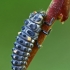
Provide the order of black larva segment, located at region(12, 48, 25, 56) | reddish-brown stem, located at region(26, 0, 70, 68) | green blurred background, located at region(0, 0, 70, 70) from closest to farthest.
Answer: reddish-brown stem, located at region(26, 0, 70, 68) < black larva segment, located at region(12, 48, 25, 56) < green blurred background, located at region(0, 0, 70, 70)

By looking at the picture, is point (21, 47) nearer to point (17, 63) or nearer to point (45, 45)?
point (17, 63)

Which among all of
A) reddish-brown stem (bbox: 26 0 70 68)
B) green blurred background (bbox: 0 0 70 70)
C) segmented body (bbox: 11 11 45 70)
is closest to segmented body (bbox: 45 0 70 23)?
reddish-brown stem (bbox: 26 0 70 68)

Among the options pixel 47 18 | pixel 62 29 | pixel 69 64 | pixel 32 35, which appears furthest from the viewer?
pixel 62 29

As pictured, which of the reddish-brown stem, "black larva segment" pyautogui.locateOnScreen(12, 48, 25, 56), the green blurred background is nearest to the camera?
the reddish-brown stem

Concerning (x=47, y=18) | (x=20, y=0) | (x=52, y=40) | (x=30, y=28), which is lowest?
(x=47, y=18)

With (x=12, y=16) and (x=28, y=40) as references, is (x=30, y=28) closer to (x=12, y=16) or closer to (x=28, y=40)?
(x=28, y=40)

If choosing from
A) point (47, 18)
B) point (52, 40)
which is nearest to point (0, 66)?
point (52, 40)

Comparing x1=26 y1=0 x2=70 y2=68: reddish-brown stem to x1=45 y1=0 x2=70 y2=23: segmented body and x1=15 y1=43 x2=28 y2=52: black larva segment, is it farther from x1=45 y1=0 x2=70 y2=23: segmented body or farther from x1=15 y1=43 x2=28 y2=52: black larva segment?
x1=15 y1=43 x2=28 y2=52: black larva segment

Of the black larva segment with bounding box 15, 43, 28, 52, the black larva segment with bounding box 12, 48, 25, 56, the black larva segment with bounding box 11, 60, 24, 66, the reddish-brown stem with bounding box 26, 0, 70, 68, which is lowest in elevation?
the reddish-brown stem with bounding box 26, 0, 70, 68

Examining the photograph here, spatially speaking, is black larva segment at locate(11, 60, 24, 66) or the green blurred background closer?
black larva segment at locate(11, 60, 24, 66)
